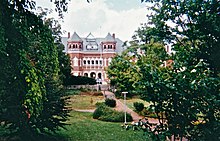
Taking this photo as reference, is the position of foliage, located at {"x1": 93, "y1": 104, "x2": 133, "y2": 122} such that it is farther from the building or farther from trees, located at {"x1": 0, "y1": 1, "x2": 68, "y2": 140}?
the building

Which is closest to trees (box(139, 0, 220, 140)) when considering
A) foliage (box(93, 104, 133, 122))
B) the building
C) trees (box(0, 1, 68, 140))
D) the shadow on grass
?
trees (box(0, 1, 68, 140))

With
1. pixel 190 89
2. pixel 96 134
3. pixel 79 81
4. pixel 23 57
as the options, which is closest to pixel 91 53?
pixel 79 81

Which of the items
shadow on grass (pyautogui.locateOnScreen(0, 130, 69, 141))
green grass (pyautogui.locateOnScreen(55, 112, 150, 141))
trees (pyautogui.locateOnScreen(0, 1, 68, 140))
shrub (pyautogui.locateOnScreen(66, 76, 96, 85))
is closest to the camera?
trees (pyautogui.locateOnScreen(0, 1, 68, 140))

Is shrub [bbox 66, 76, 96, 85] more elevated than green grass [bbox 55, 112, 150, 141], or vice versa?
shrub [bbox 66, 76, 96, 85]

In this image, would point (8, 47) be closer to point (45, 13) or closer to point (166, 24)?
point (166, 24)

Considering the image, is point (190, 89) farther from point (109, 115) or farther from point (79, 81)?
point (79, 81)

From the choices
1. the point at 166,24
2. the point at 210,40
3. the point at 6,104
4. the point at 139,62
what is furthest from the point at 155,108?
the point at 6,104

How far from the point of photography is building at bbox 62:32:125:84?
51875mm

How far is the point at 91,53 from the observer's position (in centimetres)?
5372

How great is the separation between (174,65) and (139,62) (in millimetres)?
615

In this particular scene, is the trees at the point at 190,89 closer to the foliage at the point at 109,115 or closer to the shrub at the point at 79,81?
the foliage at the point at 109,115

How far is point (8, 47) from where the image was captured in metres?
6.18

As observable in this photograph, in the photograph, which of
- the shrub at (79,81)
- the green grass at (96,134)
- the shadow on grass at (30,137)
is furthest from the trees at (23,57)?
the shrub at (79,81)

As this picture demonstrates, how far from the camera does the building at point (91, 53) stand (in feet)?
170
